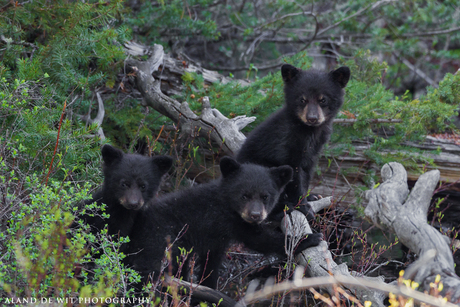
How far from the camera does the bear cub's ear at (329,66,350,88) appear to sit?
523 centimetres

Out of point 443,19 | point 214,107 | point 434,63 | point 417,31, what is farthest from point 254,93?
point 434,63

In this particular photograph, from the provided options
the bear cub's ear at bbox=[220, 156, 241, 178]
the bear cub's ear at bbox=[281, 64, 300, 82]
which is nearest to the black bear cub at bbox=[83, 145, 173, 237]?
the bear cub's ear at bbox=[220, 156, 241, 178]

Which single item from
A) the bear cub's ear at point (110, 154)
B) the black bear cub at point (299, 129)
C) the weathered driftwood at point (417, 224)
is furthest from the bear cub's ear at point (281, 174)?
the bear cub's ear at point (110, 154)

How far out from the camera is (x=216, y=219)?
455cm

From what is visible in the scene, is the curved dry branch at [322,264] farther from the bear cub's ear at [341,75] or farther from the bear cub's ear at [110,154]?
the bear cub's ear at [110,154]

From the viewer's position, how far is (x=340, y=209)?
6492 millimetres

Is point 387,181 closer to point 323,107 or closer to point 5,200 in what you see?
point 323,107

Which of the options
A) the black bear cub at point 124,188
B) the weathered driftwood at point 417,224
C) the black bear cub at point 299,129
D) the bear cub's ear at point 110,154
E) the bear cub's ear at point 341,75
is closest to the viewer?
the weathered driftwood at point 417,224

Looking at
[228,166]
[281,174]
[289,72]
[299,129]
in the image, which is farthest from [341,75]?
[228,166]

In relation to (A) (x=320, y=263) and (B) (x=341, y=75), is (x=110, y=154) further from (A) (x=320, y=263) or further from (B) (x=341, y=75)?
(B) (x=341, y=75)

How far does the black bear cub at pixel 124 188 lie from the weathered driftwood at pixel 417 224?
7.28 ft

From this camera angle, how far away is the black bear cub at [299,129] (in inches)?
200

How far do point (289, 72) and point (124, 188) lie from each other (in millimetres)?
2438

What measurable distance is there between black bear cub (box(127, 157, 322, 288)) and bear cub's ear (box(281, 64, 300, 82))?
52.4 inches
